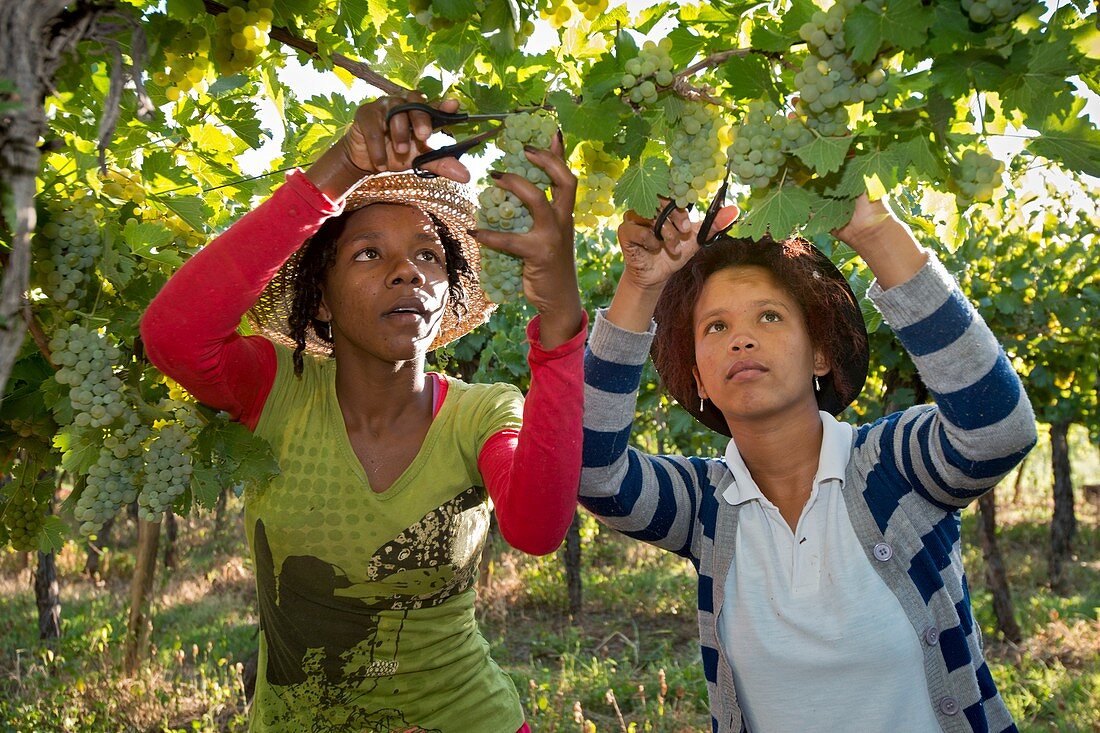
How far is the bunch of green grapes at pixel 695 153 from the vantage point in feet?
4.70

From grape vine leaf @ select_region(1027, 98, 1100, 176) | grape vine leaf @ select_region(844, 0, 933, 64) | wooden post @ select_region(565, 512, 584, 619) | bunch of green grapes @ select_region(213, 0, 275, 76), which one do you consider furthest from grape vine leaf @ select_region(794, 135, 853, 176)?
wooden post @ select_region(565, 512, 584, 619)

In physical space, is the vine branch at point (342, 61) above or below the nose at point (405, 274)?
above

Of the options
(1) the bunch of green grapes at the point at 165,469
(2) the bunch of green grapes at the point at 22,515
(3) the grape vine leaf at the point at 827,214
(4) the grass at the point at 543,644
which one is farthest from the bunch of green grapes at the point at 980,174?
(4) the grass at the point at 543,644

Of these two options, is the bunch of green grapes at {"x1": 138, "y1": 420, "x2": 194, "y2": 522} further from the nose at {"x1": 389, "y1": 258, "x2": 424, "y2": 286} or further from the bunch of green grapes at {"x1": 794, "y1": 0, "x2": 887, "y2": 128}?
the bunch of green grapes at {"x1": 794, "y1": 0, "x2": 887, "y2": 128}

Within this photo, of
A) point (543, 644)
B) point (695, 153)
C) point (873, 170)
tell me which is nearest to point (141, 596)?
point (543, 644)

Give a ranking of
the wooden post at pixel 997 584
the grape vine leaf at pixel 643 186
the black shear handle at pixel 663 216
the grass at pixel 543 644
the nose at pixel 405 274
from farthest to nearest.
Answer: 1. the wooden post at pixel 997 584
2. the grass at pixel 543 644
3. the nose at pixel 405 274
4. the black shear handle at pixel 663 216
5. the grape vine leaf at pixel 643 186

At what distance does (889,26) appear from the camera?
113 cm

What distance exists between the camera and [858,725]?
1.59m

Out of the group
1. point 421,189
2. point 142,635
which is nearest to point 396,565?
point 421,189

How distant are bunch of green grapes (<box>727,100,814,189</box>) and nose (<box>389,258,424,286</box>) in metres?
0.77

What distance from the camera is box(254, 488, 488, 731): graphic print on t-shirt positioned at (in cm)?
185

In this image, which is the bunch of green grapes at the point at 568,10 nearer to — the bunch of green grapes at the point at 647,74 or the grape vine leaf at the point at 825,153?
the bunch of green grapes at the point at 647,74

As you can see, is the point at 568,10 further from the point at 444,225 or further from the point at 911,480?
the point at 911,480

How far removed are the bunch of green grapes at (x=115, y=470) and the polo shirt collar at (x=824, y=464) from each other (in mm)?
1297
